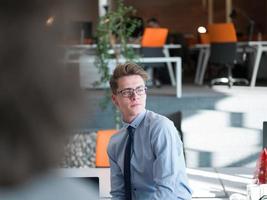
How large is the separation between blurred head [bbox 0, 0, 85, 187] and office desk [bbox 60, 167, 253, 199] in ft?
7.87

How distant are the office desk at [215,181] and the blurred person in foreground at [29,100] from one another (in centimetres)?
240

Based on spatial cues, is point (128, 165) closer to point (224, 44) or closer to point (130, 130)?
point (130, 130)

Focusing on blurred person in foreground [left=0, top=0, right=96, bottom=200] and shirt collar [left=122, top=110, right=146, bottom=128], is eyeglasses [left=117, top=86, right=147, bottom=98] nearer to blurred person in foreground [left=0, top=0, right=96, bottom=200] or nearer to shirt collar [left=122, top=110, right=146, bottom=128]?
shirt collar [left=122, top=110, right=146, bottom=128]

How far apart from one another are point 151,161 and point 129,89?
35 cm

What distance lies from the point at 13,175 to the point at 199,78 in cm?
1074

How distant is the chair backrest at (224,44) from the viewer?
9047 mm

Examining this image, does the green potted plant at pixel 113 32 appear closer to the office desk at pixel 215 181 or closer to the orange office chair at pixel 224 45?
the office desk at pixel 215 181

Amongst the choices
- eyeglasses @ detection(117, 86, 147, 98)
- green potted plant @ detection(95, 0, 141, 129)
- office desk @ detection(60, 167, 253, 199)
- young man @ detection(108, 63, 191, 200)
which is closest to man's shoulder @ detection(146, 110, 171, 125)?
young man @ detection(108, 63, 191, 200)

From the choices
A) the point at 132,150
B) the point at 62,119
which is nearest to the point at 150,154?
the point at 132,150

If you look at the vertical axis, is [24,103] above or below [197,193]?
above

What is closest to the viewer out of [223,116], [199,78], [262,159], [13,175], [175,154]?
[13,175]

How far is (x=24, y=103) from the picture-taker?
303 mm

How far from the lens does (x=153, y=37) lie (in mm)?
9047

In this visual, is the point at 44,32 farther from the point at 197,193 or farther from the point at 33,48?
the point at 197,193
